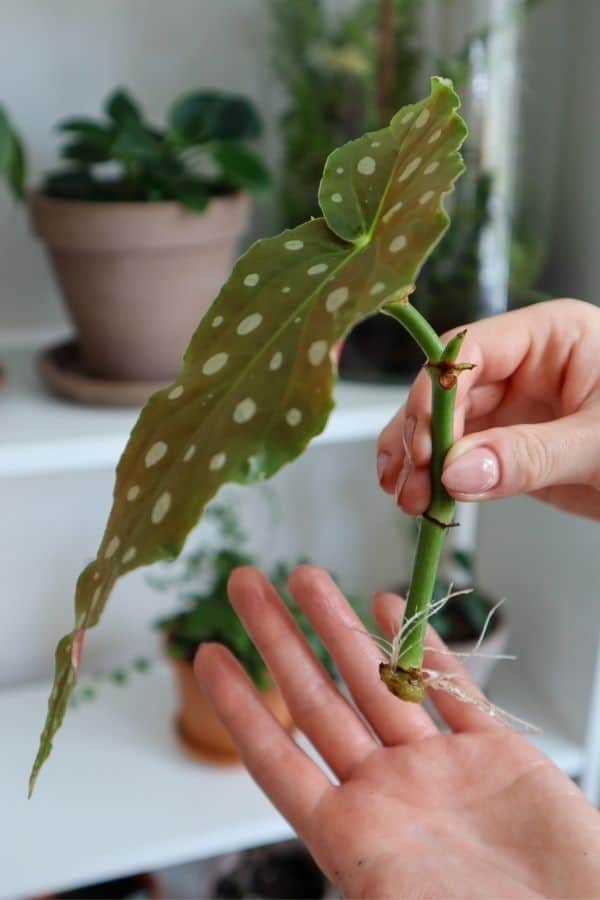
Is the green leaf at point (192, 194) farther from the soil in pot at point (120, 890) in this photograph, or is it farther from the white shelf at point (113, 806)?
the soil in pot at point (120, 890)

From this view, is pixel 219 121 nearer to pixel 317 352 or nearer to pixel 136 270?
pixel 136 270

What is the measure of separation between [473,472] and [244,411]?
14cm

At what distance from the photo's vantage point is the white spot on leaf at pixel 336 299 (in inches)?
11.8

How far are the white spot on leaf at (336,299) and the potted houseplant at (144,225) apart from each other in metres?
0.49

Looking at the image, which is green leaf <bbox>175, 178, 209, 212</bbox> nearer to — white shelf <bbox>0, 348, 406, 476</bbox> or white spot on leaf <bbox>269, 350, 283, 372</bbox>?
white shelf <bbox>0, 348, 406, 476</bbox>

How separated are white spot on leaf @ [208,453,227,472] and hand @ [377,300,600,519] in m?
0.14

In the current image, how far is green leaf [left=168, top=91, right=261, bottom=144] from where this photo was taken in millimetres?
822

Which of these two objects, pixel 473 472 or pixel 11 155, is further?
pixel 11 155

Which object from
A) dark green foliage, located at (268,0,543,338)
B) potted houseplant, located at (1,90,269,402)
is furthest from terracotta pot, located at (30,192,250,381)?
dark green foliage, located at (268,0,543,338)

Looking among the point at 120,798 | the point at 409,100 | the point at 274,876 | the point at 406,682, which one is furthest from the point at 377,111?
the point at 274,876

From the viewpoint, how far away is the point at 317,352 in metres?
0.29

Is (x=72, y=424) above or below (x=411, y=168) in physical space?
below

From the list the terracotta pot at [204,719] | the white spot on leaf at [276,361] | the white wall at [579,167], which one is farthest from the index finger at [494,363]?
the terracotta pot at [204,719]

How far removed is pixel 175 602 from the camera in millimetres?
1164
